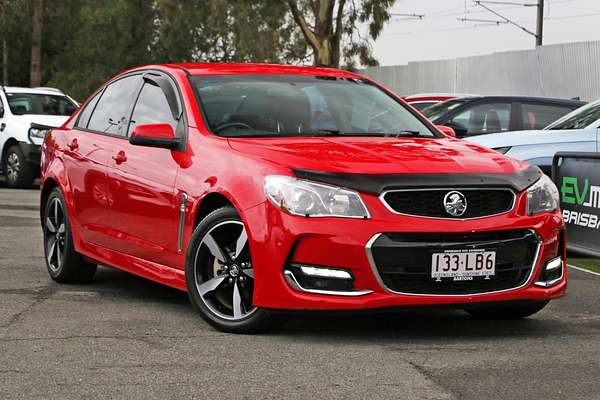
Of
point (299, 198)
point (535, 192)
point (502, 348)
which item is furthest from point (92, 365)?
point (535, 192)

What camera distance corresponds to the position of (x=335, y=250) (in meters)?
6.34

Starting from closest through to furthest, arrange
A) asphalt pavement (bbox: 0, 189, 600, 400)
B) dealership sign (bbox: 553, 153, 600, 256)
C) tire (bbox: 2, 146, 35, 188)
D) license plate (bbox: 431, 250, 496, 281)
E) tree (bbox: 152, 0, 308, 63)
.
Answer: asphalt pavement (bbox: 0, 189, 600, 400), license plate (bbox: 431, 250, 496, 281), dealership sign (bbox: 553, 153, 600, 256), tire (bbox: 2, 146, 35, 188), tree (bbox: 152, 0, 308, 63)

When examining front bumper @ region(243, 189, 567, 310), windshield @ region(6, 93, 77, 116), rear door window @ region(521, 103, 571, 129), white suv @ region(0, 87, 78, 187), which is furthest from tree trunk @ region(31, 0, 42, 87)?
front bumper @ region(243, 189, 567, 310)

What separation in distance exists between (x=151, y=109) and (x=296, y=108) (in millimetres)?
1003

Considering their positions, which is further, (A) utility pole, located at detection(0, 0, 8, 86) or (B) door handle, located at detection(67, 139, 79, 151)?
(A) utility pole, located at detection(0, 0, 8, 86)

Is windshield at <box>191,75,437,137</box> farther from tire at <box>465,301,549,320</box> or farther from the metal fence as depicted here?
the metal fence

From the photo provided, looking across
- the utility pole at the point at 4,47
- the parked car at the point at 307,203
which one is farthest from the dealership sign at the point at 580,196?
the utility pole at the point at 4,47

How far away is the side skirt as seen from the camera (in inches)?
288

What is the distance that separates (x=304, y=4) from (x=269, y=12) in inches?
440

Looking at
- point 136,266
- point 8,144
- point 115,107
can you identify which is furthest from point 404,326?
point 8,144

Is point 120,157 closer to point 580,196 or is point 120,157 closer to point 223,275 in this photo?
point 223,275

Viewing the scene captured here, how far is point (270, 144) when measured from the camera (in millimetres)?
6984

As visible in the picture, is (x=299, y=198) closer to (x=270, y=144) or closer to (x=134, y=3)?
(x=270, y=144)

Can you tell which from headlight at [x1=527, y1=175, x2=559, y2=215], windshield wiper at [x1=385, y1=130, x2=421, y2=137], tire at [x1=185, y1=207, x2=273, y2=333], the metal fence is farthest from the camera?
the metal fence
